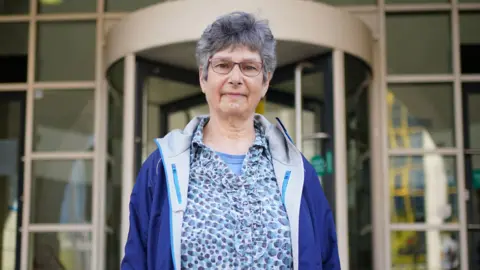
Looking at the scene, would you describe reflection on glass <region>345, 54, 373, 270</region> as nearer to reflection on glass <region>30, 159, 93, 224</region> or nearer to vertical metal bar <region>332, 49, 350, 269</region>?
vertical metal bar <region>332, 49, 350, 269</region>

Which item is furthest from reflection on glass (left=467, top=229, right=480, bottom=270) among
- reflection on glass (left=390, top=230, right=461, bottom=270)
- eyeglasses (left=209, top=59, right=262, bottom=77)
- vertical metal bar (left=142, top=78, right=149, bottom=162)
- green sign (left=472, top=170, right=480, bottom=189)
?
eyeglasses (left=209, top=59, right=262, bottom=77)

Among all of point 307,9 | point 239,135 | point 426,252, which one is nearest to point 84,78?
point 307,9

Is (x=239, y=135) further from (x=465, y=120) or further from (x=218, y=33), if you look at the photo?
(x=465, y=120)

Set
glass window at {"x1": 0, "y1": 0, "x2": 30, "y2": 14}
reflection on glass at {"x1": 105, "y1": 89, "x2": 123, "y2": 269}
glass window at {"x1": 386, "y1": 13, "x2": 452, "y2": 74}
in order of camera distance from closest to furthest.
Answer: reflection on glass at {"x1": 105, "y1": 89, "x2": 123, "y2": 269}, glass window at {"x1": 386, "y1": 13, "x2": 452, "y2": 74}, glass window at {"x1": 0, "y1": 0, "x2": 30, "y2": 14}

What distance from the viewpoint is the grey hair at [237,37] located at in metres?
2.64

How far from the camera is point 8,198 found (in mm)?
7457

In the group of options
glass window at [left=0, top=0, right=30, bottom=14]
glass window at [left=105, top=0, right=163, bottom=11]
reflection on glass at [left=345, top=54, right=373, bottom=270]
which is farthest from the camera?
glass window at [left=0, top=0, right=30, bottom=14]

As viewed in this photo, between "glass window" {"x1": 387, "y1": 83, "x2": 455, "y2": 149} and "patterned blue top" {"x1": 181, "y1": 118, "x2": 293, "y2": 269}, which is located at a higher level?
"glass window" {"x1": 387, "y1": 83, "x2": 455, "y2": 149}

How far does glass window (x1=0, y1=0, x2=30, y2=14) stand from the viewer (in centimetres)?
766

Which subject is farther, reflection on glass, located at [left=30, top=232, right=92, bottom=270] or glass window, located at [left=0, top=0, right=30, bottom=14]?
glass window, located at [left=0, top=0, right=30, bottom=14]

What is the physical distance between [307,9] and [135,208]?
12.7 feet

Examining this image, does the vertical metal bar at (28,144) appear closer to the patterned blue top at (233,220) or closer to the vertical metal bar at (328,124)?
the vertical metal bar at (328,124)

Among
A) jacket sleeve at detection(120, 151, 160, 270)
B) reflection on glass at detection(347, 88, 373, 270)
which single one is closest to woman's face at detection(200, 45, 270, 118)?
jacket sleeve at detection(120, 151, 160, 270)

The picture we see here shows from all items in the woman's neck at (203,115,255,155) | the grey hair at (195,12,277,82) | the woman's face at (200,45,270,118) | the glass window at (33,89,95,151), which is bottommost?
the woman's neck at (203,115,255,155)
